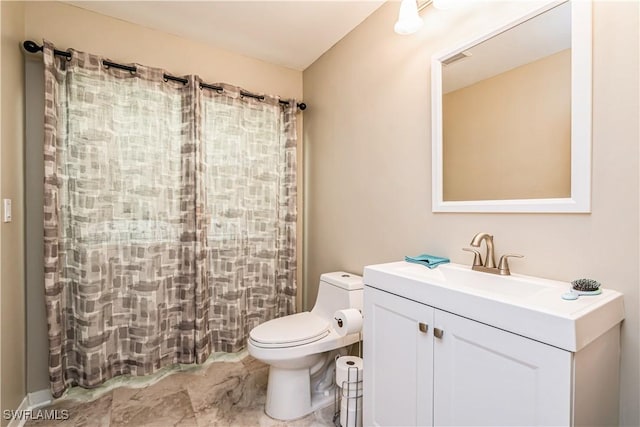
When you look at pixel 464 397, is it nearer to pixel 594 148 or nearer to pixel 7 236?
pixel 594 148

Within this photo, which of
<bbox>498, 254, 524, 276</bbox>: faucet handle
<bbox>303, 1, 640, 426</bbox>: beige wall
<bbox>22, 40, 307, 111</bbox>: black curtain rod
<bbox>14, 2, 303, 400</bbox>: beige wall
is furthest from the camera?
<bbox>14, 2, 303, 400</bbox>: beige wall

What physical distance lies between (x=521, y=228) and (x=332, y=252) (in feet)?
4.44

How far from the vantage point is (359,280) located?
1.92 meters

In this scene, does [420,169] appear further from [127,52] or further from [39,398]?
[39,398]

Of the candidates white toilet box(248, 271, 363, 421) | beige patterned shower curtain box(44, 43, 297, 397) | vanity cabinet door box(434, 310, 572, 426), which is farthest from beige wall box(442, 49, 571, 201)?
beige patterned shower curtain box(44, 43, 297, 397)

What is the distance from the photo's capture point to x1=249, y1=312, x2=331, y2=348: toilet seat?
164cm

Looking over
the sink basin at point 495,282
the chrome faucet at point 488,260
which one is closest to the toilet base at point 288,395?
the sink basin at point 495,282

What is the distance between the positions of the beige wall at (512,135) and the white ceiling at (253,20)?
3.12 ft

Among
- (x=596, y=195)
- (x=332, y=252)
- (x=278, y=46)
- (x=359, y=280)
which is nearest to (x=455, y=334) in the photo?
(x=596, y=195)

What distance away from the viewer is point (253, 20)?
6.58 ft

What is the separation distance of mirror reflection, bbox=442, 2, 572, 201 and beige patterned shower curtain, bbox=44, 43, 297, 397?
140 centimetres

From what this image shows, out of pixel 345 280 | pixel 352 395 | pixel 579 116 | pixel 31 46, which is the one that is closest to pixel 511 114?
pixel 579 116

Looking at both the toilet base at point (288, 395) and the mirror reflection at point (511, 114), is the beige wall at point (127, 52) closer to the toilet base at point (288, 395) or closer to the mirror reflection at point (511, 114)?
the toilet base at point (288, 395)

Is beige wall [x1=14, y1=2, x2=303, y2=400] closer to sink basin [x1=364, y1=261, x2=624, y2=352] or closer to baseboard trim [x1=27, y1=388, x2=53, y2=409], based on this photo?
baseboard trim [x1=27, y1=388, x2=53, y2=409]
